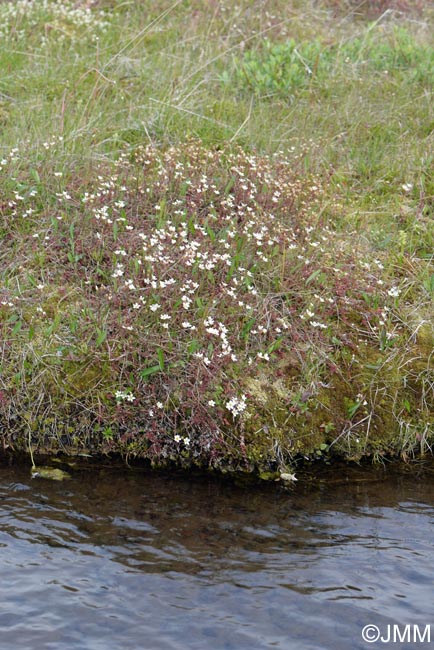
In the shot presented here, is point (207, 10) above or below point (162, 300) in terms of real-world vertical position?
above

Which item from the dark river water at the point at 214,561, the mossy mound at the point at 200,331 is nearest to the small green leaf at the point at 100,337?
the mossy mound at the point at 200,331

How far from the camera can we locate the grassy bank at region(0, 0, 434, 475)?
529 cm

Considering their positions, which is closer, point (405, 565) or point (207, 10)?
point (405, 565)

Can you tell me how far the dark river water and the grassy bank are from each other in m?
0.34

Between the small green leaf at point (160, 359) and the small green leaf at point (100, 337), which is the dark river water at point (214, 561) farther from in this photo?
the small green leaf at point (100, 337)

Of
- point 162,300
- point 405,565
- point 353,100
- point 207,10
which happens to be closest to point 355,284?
point 162,300

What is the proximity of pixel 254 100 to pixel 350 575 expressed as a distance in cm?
547

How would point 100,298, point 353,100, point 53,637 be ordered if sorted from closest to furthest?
point 53,637, point 100,298, point 353,100

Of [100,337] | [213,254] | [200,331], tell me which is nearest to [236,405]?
[200,331]

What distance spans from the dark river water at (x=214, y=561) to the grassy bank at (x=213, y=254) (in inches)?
13.3

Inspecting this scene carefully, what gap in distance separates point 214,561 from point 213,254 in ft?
7.69

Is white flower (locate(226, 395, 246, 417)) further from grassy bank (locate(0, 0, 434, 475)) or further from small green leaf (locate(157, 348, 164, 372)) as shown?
small green leaf (locate(157, 348, 164, 372))

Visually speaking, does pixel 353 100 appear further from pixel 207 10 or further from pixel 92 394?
pixel 92 394

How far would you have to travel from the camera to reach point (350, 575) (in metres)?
4.31
